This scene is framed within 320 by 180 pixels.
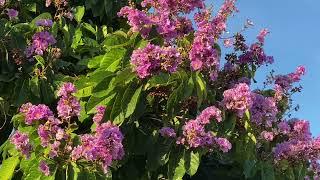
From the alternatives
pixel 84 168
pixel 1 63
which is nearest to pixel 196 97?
pixel 84 168

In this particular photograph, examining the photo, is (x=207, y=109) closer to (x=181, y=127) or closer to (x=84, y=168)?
(x=181, y=127)

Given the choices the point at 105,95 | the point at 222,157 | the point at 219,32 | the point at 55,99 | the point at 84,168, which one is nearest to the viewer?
the point at 84,168

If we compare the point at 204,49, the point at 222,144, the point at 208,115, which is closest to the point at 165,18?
the point at 204,49

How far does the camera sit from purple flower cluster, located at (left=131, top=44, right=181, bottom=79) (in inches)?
121

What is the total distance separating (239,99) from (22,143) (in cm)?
113

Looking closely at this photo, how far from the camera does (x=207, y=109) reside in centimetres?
332

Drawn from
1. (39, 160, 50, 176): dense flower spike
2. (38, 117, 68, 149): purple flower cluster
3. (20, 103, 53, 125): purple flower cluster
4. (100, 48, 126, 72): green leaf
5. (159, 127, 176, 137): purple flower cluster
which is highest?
(100, 48, 126, 72): green leaf

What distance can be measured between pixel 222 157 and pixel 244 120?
62 cm

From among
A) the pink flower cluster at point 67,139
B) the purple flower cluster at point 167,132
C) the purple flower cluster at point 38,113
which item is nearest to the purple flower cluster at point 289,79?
the purple flower cluster at point 167,132

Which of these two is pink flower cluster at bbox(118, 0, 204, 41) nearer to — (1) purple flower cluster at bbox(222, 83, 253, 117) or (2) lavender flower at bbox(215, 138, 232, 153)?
(1) purple flower cluster at bbox(222, 83, 253, 117)

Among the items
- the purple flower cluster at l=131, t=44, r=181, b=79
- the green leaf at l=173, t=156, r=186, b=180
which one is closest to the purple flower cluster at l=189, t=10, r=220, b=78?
the purple flower cluster at l=131, t=44, r=181, b=79

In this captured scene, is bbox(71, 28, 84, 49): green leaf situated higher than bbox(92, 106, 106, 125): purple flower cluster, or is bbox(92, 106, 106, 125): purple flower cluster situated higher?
bbox(71, 28, 84, 49): green leaf

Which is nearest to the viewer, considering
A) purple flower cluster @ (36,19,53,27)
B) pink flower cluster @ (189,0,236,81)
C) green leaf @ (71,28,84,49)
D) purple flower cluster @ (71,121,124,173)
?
purple flower cluster @ (71,121,124,173)

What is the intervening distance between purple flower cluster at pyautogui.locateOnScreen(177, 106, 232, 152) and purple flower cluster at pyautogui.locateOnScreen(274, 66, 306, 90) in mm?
971
